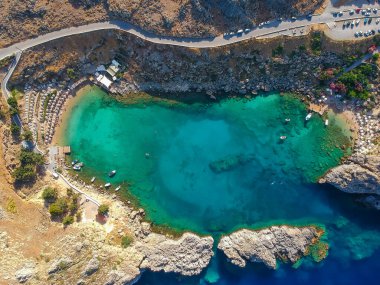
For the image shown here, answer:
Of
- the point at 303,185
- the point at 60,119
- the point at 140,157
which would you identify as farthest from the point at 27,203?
the point at 303,185

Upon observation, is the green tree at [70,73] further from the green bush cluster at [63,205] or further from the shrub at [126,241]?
the shrub at [126,241]

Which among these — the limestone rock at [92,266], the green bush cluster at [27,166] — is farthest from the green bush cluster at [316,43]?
the green bush cluster at [27,166]

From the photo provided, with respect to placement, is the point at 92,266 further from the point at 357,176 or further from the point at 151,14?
the point at 357,176

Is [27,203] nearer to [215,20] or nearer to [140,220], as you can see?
[140,220]

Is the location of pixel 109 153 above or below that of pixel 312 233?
above

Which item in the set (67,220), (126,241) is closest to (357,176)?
(126,241)
